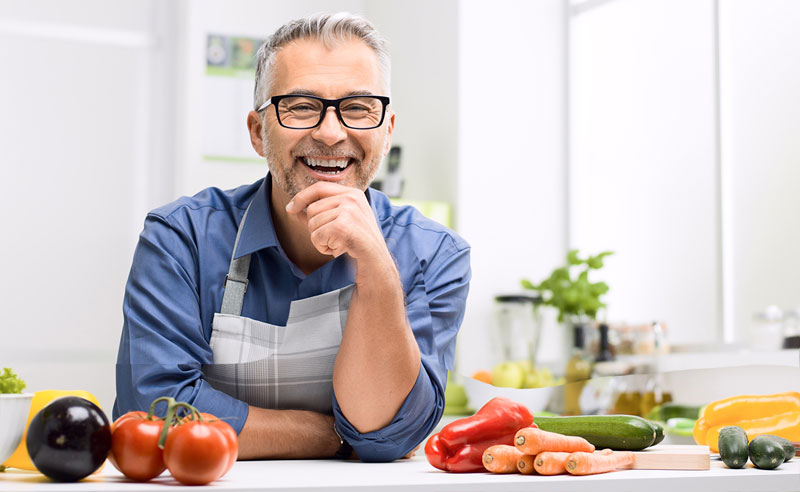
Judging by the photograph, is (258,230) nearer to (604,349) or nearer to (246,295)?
(246,295)

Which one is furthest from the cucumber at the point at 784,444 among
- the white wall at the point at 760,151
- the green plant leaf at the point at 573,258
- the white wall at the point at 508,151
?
the white wall at the point at 508,151

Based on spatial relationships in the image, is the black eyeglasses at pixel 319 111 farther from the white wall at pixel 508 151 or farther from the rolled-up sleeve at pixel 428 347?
the white wall at pixel 508 151

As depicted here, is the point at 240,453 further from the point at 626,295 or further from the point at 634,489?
the point at 626,295

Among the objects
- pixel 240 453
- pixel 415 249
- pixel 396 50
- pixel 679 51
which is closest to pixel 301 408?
pixel 240 453

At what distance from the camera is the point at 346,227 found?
1.38m

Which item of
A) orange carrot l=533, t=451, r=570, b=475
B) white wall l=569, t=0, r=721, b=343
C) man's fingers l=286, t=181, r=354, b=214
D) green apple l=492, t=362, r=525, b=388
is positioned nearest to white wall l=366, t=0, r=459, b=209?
white wall l=569, t=0, r=721, b=343

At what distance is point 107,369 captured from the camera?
172 centimetres

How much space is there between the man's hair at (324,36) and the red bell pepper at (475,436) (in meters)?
0.74

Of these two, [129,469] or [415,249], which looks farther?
[415,249]

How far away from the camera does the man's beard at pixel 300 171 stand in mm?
1623

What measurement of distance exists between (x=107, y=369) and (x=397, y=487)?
3.23ft

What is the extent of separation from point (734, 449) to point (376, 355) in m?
0.51

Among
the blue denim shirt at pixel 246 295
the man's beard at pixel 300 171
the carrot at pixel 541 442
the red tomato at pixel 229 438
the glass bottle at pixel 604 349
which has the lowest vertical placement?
the glass bottle at pixel 604 349

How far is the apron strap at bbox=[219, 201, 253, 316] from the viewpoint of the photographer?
1643 millimetres
